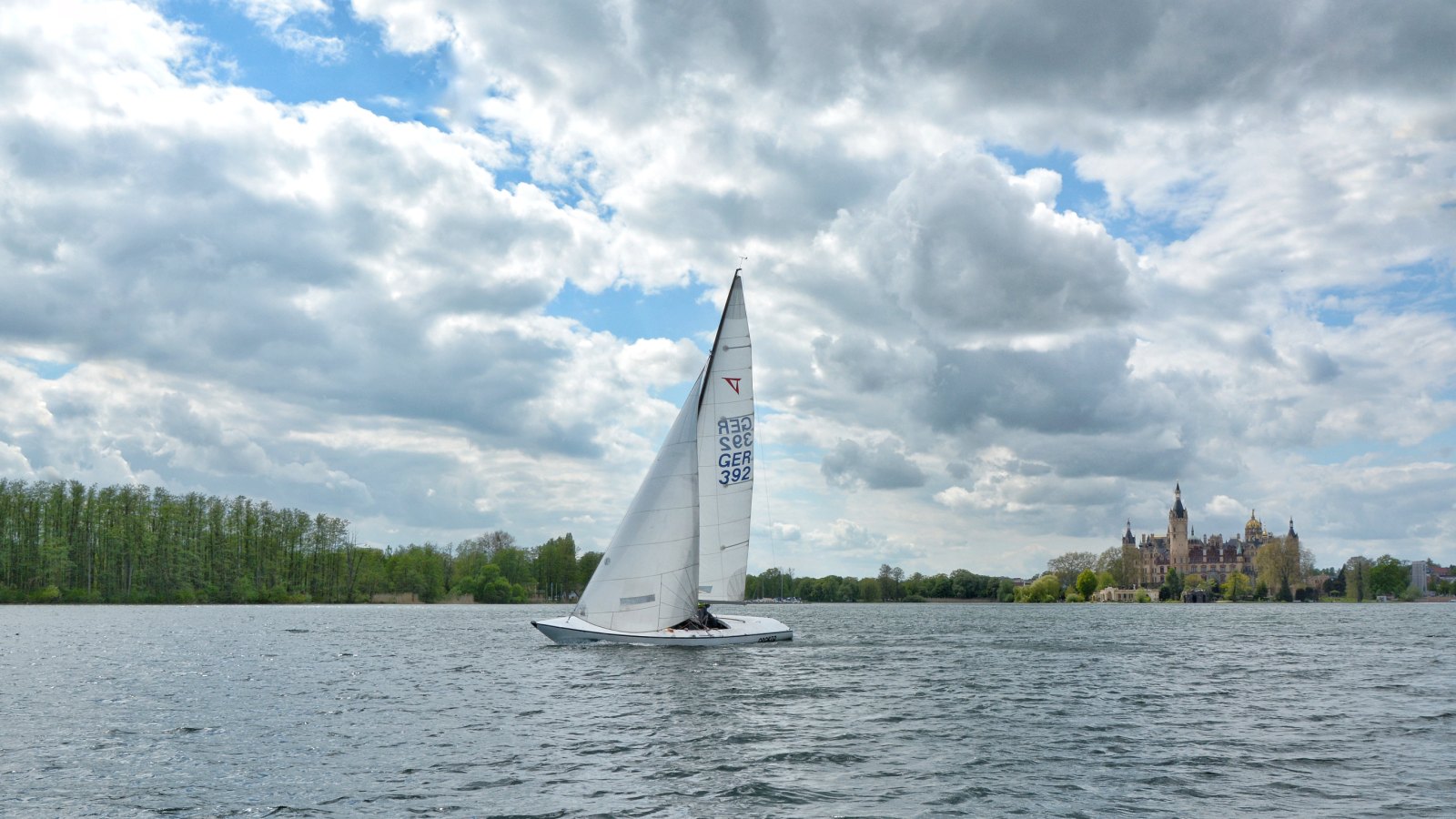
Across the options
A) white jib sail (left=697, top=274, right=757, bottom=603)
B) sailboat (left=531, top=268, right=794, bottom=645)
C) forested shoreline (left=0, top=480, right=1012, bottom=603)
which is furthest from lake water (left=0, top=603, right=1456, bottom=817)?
forested shoreline (left=0, top=480, right=1012, bottom=603)

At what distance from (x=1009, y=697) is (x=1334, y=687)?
17.1m

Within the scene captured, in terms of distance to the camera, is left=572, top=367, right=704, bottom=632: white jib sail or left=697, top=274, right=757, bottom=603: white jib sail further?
left=697, top=274, right=757, bottom=603: white jib sail

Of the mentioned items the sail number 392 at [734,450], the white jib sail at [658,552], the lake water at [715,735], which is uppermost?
the sail number 392 at [734,450]

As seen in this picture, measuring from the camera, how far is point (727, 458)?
58812 millimetres

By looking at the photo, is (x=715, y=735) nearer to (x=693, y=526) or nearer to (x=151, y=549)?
(x=693, y=526)

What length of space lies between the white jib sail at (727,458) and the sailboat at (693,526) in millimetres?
53

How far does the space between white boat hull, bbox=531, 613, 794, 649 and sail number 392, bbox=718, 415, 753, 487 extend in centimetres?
888

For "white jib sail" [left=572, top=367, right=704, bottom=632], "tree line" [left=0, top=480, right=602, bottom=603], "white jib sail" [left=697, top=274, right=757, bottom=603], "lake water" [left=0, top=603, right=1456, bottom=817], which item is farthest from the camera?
"tree line" [left=0, top=480, right=602, bottom=603]

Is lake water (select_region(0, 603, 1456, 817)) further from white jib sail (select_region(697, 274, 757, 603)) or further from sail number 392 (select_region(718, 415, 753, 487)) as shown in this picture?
sail number 392 (select_region(718, 415, 753, 487))

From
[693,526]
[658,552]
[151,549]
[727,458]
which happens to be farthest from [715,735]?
[151,549]

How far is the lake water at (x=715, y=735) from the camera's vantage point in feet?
72.1

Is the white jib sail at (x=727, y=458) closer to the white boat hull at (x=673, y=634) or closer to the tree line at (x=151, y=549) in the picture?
the white boat hull at (x=673, y=634)

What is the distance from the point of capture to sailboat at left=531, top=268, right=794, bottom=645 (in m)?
57.4

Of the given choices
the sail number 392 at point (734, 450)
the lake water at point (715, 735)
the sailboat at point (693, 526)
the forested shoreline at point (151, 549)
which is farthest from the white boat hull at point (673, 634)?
the forested shoreline at point (151, 549)
